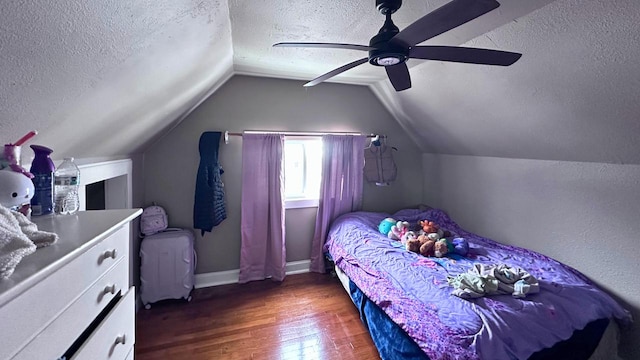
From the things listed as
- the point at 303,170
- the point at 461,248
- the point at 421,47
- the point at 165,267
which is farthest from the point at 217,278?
the point at 421,47

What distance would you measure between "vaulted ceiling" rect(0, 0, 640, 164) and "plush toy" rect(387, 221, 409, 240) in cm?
114

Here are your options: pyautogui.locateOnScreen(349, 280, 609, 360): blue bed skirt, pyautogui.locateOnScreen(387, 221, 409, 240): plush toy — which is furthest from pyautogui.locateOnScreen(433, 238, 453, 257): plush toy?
pyautogui.locateOnScreen(349, 280, 609, 360): blue bed skirt

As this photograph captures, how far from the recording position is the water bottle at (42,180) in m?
0.94

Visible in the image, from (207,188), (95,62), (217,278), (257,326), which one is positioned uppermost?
(95,62)

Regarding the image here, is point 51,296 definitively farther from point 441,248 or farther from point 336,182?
point 336,182

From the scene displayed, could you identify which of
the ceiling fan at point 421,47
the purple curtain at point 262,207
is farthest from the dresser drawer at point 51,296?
the purple curtain at point 262,207

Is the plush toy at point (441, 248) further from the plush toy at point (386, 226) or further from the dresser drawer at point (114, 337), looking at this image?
the dresser drawer at point (114, 337)

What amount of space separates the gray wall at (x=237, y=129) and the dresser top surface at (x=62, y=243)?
179 centimetres

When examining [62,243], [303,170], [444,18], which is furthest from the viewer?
[303,170]

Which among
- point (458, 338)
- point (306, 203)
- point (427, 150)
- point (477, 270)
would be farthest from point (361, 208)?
point (458, 338)

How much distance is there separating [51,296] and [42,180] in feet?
1.87

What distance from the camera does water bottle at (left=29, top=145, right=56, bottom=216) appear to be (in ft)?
3.07

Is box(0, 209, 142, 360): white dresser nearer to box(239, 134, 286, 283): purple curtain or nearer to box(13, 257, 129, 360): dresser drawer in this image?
box(13, 257, 129, 360): dresser drawer

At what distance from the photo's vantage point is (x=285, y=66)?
2496 millimetres
